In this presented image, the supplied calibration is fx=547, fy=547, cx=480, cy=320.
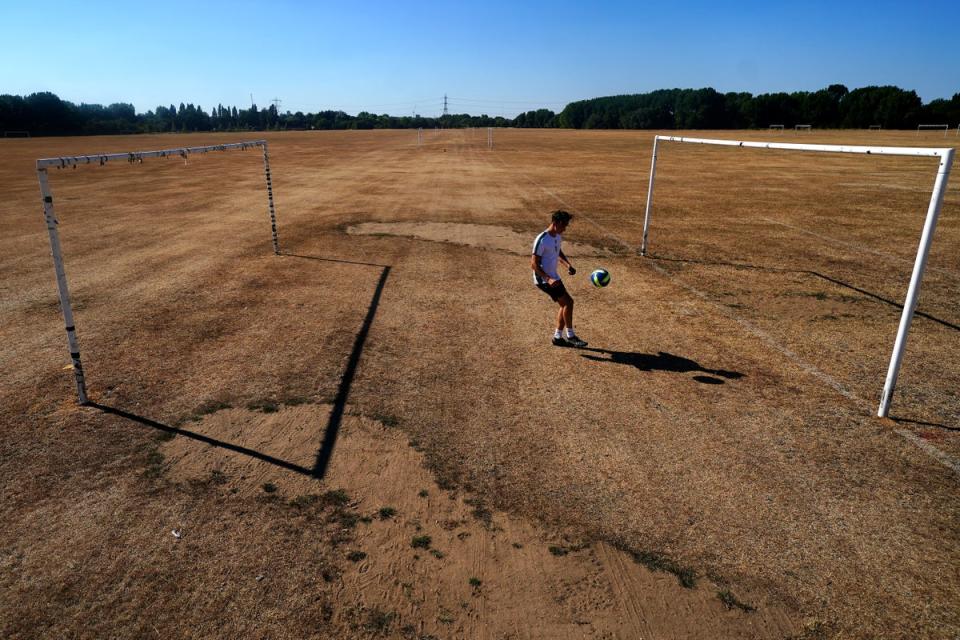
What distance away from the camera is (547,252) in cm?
912

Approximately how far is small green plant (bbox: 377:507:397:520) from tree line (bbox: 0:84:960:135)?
5050 inches

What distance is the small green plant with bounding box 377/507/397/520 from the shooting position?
17.8 feet

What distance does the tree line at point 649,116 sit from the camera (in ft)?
359

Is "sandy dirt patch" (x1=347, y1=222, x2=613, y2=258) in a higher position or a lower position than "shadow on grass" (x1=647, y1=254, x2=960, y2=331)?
higher

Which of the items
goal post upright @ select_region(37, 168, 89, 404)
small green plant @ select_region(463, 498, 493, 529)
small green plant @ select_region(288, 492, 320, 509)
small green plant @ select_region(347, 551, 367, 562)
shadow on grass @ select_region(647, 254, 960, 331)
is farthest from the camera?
shadow on grass @ select_region(647, 254, 960, 331)

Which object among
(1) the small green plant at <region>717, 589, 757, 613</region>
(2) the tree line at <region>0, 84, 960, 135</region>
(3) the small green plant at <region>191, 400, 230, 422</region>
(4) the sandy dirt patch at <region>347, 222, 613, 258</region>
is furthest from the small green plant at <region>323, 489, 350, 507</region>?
(2) the tree line at <region>0, 84, 960, 135</region>

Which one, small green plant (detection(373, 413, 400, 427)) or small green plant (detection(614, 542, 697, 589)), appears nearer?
small green plant (detection(614, 542, 697, 589))

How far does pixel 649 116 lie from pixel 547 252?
535ft

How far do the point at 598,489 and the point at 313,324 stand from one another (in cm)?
656

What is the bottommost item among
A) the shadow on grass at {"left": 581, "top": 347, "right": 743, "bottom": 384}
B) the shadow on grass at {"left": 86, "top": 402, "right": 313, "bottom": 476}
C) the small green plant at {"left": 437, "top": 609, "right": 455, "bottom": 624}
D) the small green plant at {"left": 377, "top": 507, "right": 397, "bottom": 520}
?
the small green plant at {"left": 437, "top": 609, "right": 455, "bottom": 624}

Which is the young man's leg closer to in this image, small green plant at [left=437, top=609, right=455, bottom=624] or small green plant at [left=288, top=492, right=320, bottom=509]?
small green plant at [left=288, top=492, right=320, bottom=509]

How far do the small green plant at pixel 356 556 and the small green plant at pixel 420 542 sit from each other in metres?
0.45

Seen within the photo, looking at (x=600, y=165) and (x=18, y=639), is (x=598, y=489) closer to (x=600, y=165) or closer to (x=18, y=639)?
(x=18, y=639)

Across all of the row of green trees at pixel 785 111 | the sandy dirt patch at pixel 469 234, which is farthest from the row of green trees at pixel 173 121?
the sandy dirt patch at pixel 469 234
